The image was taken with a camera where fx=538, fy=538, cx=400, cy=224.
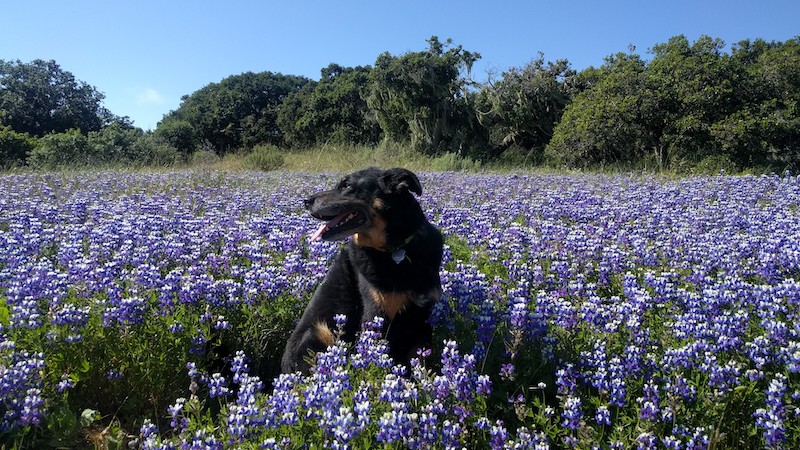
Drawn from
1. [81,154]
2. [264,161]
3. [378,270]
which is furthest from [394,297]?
[81,154]

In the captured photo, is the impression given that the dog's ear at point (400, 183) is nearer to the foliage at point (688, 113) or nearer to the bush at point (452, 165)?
the foliage at point (688, 113)

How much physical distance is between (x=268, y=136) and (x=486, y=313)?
35.7m

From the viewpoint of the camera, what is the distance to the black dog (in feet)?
9.62

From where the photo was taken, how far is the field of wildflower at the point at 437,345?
2029mm

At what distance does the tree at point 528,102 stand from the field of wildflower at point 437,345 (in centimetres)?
1659

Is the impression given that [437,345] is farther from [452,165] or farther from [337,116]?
[337,116]

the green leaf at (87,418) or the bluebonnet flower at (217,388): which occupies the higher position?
the bluebonnet flower at (217,388)

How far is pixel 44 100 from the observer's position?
38.8 meters

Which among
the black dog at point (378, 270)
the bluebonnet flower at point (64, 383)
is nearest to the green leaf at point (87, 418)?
the bluebonnet flower at point (64, 383)

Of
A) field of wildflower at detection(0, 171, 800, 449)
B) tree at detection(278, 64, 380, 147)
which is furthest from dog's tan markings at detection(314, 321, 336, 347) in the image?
tree at detection(278, 64, 380, 147)

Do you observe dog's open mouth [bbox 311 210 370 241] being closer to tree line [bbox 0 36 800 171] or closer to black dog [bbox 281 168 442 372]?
black dog [bbox 281 168 442 372]

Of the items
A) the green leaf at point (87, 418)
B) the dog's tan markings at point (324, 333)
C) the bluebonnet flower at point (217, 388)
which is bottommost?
the green leaf at point (87, 418)

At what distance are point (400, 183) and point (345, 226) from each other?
0.42 m

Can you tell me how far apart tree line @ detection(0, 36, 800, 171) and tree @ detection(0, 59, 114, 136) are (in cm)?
20
